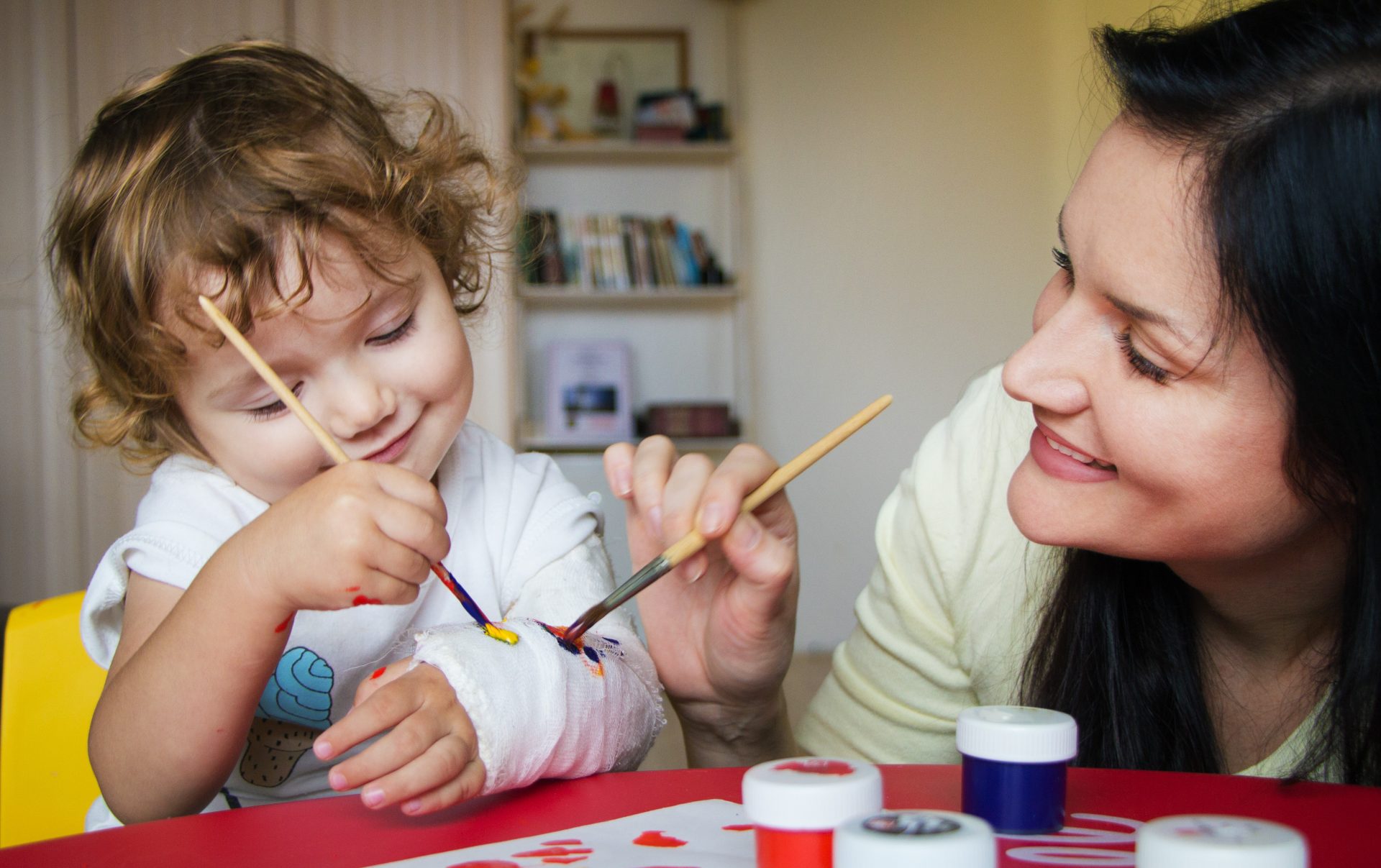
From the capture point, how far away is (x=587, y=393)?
4527mm

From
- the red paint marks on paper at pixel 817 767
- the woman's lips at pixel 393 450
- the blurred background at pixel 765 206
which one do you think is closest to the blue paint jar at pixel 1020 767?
the red paint marks on paper at pixel 817 767

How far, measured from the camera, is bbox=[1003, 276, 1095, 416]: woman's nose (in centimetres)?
78

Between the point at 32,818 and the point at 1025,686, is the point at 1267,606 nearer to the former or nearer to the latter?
the point at 1025,686

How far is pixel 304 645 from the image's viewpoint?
105 centimetres

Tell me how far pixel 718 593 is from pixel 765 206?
3.91m

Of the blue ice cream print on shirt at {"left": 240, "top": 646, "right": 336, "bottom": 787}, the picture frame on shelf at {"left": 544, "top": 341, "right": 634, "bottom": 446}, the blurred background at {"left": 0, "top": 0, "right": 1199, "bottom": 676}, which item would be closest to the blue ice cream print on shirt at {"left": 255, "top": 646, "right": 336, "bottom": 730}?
the blue ice cream print on shirt at {"left": 240, "top": 646, "right": 336, "bottom": 787}

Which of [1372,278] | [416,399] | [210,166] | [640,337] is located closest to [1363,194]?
[1372,278]

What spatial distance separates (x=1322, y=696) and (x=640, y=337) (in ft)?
12.9

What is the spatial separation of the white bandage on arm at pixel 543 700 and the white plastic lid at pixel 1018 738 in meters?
0.27

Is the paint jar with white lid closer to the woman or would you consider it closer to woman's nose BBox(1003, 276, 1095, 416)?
the woman

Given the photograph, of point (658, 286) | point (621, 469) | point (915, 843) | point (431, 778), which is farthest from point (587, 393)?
point (915, 843)

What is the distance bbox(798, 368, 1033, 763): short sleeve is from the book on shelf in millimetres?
3321

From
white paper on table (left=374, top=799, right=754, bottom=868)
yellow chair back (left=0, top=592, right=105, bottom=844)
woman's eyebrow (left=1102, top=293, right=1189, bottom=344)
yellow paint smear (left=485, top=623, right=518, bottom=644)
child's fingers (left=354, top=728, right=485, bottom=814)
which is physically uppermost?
woman's eyebrow (left=1102, top=293, right=1189, bottom=344)

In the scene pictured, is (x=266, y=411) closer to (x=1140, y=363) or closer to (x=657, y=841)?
(x=657, y=841)
